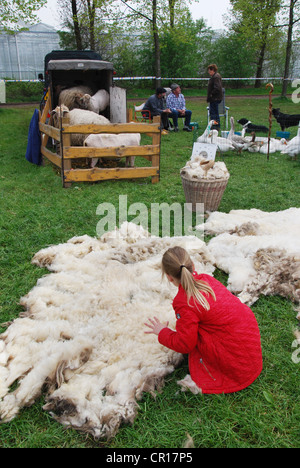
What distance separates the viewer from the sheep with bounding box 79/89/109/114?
26.3 feet

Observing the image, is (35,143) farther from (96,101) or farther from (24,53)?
(24,53)

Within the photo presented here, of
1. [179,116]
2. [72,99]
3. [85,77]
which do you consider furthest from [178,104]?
[72,99]

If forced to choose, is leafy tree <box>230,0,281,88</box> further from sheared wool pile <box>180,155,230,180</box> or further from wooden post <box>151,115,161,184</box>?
sheared wool pile <box>180,155,230,180</box>

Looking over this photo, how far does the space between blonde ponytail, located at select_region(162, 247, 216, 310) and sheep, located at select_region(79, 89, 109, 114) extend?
21.7 feet

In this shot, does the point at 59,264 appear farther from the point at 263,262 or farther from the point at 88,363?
the point at 263,262

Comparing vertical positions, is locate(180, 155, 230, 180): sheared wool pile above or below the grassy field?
above

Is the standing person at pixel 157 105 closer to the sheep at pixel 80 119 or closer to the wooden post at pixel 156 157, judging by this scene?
the sheep at pixel 80 119

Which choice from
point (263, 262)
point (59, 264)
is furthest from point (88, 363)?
point (263, 262)

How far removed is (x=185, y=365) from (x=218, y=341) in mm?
433

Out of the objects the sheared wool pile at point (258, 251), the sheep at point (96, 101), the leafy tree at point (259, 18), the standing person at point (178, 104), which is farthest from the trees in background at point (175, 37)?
the sheared wool pile at point (258, 251)

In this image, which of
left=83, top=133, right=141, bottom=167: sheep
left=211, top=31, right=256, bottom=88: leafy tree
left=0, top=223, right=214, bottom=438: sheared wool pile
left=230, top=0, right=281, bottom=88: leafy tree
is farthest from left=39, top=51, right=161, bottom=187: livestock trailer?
left=211, top=31, right=256, bottom=88: leafy tree

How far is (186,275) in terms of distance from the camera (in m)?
2.17
